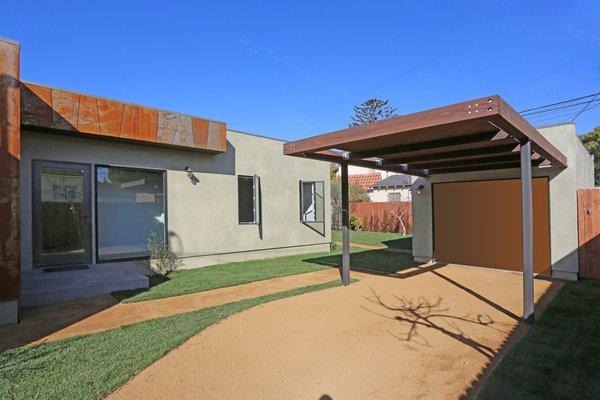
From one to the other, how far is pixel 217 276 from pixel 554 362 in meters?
6.27

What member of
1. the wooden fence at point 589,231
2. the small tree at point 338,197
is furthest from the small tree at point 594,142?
the wooden fence at point 589,231

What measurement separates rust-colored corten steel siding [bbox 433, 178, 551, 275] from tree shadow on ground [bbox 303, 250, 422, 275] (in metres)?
1.14

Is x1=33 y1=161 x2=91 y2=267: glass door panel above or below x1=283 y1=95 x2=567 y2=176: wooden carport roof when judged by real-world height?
below

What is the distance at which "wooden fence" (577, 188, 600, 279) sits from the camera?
7.20m

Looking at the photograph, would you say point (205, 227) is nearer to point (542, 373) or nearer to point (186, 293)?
point (186, 293)

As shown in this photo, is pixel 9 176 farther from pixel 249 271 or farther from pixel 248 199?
pixel 248 199

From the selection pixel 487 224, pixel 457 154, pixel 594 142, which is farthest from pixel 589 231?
pixel 594 142

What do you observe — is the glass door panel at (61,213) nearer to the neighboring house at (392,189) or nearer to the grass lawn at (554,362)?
the grass lawn at (554,362)

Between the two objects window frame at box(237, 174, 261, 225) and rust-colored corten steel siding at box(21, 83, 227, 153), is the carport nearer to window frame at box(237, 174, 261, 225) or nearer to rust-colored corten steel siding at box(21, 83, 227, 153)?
rust-colored corten steel siding at box(21, 83, 227, 153)

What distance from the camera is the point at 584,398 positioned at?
277cm

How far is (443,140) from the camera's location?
5609 millimetres

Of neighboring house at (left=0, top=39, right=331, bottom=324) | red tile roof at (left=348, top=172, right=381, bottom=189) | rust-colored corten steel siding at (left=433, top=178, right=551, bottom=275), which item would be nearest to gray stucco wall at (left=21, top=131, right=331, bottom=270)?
neighboring house at (left=0, top=39, right=331, bottom=324)

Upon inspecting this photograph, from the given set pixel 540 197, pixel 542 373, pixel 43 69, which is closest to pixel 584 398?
pixel 542 373

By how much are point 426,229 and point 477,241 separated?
135 cm
